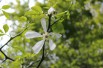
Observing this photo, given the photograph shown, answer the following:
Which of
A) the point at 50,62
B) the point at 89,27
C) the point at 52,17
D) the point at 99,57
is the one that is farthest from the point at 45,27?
the point at 89,27

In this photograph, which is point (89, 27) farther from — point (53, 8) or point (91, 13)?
point (53, 8)

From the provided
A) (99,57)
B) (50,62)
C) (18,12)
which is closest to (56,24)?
(50,62)

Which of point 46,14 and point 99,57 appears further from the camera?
point 99,57

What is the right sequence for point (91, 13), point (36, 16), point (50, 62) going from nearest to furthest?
point (36, 16)
point (50, 62)
point (91, 13)

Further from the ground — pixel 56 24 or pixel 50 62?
pixel 56 24

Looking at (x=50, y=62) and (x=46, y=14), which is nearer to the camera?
(x=46, y=14)

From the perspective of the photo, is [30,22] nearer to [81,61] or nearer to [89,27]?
[81,61]

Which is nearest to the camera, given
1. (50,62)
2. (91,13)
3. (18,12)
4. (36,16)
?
Answer: (36,16)

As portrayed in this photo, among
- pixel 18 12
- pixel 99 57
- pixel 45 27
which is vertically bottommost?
pixel 99 57

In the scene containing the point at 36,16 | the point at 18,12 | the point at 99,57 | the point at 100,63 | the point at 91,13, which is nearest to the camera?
the point at 36,16
